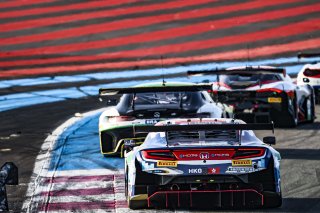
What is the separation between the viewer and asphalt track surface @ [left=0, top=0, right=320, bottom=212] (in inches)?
1227

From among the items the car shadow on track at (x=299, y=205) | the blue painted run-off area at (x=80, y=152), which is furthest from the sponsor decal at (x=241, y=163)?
the blue painted run-off area at (x=80, y=152)

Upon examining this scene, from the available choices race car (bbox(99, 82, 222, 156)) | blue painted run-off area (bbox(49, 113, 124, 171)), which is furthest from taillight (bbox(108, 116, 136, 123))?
blue painted run-off area (bbox(49, 113, 124, 171))

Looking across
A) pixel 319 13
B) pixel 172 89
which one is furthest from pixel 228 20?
pixel 172 89

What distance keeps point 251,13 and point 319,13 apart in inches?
98.8

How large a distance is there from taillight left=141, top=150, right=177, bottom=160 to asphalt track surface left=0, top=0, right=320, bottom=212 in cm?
1351

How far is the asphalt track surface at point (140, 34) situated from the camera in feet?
102

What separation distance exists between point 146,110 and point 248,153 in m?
4.43

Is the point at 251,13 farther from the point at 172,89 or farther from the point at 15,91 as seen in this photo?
the point at 172,89

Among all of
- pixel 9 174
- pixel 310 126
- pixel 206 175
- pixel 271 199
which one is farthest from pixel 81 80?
pixel 271 199

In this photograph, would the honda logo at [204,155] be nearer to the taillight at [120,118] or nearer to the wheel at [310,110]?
the taillight at [120,118]

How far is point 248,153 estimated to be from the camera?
10039 millimetres

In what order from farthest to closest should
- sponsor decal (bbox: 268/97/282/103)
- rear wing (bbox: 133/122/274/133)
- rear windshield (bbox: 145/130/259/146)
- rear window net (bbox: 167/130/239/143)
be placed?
1. sponsor decal (bbox: 268/97/282/103)
2. rear window net (bbox: 167/130/239/143)
3. rear windshield (bbox: 145/130/259/146)
4. rear wing (bbox: 133/122/274/133)

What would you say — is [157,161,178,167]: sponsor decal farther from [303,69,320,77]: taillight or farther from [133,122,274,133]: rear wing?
[303,69,320,77]: taillight

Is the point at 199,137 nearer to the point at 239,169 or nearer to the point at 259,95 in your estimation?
the point at 239,169
